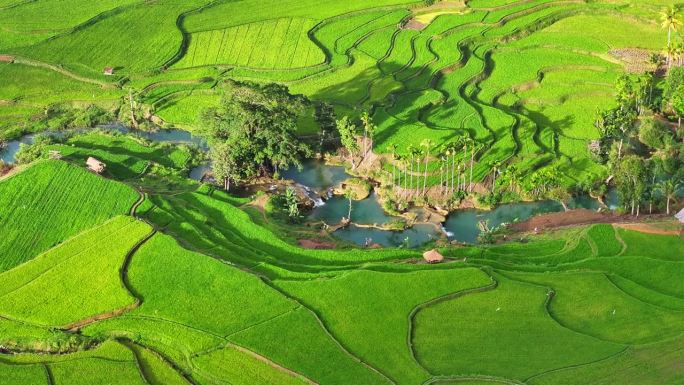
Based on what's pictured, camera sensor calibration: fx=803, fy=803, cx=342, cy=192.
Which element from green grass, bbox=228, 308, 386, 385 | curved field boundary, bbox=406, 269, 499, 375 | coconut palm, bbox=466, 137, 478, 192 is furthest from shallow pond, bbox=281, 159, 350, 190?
green grass, bbox=228, 308, 386, 385

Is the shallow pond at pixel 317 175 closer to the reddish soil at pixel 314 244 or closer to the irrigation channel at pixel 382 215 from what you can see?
the irrigation channel at pixel 382 215

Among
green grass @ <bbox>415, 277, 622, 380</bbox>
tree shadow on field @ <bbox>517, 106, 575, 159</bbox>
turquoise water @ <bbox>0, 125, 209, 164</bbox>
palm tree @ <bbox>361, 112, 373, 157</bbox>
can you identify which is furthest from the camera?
turquoise water @ <bbox>0, 125, 209, 164</bbox>

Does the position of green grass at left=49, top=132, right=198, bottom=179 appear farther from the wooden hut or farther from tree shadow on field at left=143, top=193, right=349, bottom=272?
tree shadow on field at left=143, top=193, right=349, bottom=272

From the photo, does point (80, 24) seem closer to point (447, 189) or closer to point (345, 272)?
point (447, 189)

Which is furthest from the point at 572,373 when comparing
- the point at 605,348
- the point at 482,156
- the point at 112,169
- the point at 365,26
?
the point at 365,26

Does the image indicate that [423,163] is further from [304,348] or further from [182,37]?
[182,37]

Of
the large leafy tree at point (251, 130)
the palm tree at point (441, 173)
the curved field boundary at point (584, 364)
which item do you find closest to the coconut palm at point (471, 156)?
the palm tree at point (441, 173)
